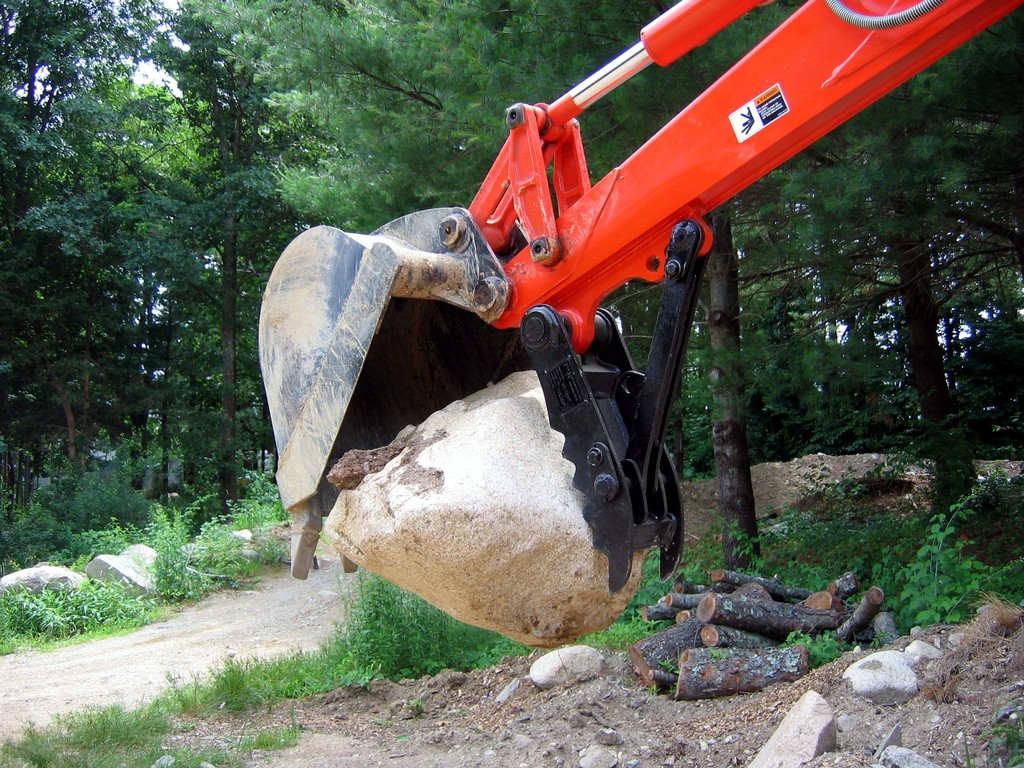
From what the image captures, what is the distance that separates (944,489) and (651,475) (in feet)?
20.5

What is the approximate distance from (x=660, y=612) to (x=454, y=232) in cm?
430

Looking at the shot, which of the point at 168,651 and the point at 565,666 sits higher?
the point at 168,651

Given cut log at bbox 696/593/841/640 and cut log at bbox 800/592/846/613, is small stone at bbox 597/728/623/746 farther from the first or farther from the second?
cut log at bbox 800/592/846/613

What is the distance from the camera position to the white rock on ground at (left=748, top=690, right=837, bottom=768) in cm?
402

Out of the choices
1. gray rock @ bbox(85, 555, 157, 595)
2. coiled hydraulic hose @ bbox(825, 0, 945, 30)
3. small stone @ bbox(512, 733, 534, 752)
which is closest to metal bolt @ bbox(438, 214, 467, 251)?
coiled hydraulic hose @ bbox(825, 0, 945, 30)

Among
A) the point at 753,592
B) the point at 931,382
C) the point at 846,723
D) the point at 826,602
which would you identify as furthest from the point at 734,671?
the point at 931,382

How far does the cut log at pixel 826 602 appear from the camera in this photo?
20.3 feet

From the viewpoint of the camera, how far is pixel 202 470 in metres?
18.7

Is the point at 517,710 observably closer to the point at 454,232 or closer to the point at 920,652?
the point at 920,652

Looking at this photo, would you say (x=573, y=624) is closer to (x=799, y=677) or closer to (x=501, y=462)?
(x=501, y=462)

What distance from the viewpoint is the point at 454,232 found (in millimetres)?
2996

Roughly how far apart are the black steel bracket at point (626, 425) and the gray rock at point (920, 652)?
2.58 metres

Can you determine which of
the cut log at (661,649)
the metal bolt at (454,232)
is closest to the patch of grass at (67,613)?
the cut log at (661,649)

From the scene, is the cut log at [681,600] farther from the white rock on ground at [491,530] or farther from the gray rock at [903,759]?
the white rock on ground at [491,530]
